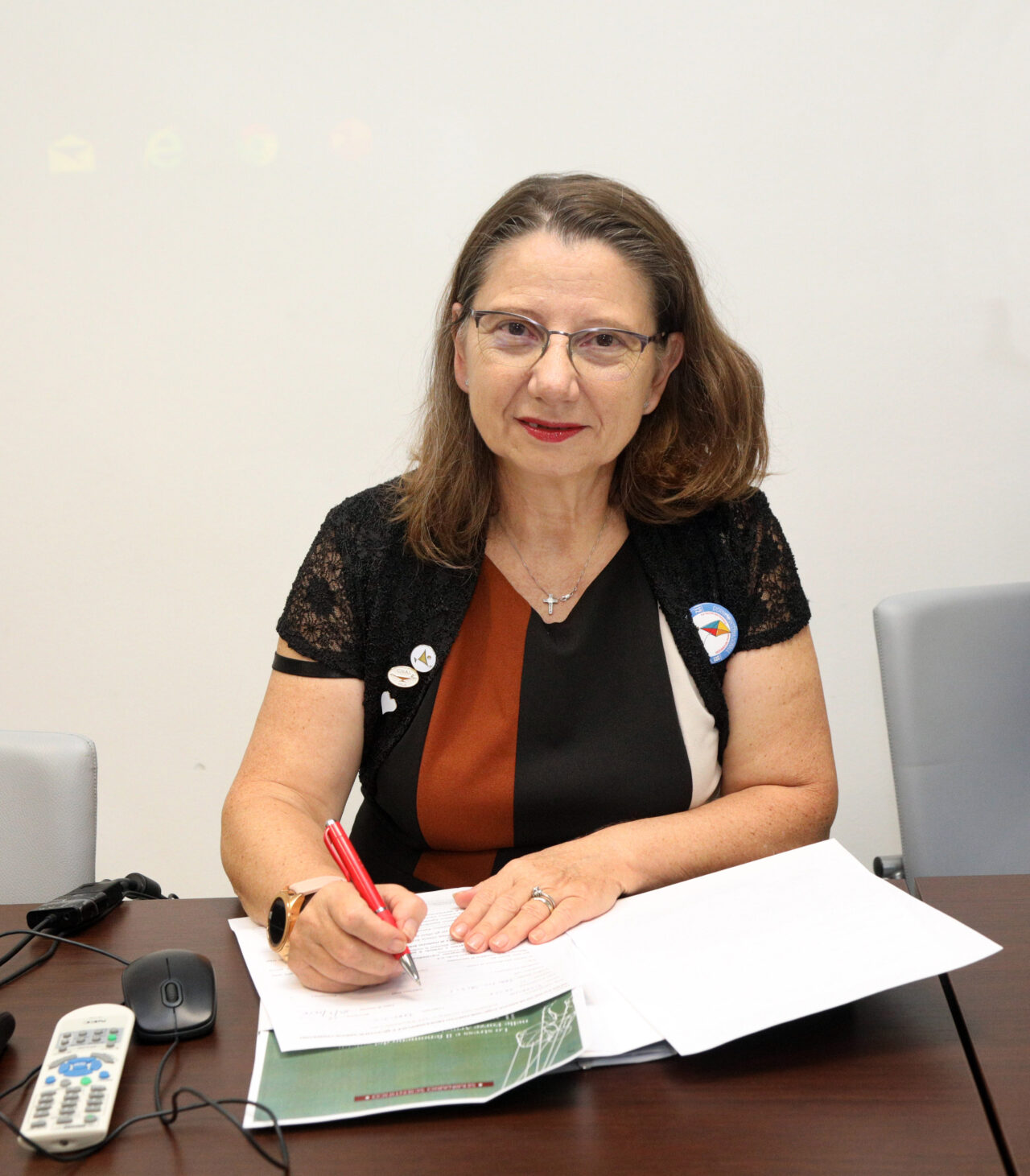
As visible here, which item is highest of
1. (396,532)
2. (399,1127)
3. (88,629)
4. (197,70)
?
(197,70)

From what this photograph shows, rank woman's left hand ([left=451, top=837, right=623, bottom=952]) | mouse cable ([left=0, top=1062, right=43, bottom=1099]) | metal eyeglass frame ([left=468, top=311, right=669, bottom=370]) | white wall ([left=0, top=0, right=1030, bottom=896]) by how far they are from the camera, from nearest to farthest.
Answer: mouse cable ([left=0, top=1062, right=43, bottom=1099])
woman's left hand ([left=451, top=837, right=623, bottom=952])
metal eyeglass frame ([left=468, top=311, right=669, bottom=370])
white wall ([left=0, top=0, right=1030, bottom=896])

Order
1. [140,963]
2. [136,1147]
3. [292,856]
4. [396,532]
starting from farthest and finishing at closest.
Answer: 1. [396,532]
2. [292,856]
3. [140,963]
4. [136,1147]

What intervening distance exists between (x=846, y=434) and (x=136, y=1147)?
221 centimetres

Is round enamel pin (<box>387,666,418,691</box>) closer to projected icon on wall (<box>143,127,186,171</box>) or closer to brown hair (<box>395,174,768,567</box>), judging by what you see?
brown hair (<box>395,174,768,567</box>)

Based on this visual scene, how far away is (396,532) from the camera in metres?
1.67

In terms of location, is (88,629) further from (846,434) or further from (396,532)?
(846,434)

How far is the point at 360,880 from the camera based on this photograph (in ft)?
3.53

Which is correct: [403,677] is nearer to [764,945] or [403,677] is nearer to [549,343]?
[549,343]

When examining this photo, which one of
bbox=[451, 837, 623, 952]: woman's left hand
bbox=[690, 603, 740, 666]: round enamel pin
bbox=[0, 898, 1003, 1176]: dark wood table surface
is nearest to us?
bbox=[0, 898, 1003, 1176]: dark wood table surface

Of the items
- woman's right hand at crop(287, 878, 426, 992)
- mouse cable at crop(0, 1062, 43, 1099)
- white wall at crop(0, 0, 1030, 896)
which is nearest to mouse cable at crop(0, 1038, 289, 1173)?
mouse cable at crop(0, 1062, 43, 1099)

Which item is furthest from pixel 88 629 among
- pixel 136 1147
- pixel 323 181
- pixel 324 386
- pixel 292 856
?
pixel 136 1147

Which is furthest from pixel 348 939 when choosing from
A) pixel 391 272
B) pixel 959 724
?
pixel 391 272

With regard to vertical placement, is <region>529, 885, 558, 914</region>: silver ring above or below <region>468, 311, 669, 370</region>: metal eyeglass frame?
below

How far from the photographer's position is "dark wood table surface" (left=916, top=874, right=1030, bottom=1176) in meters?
0.84
